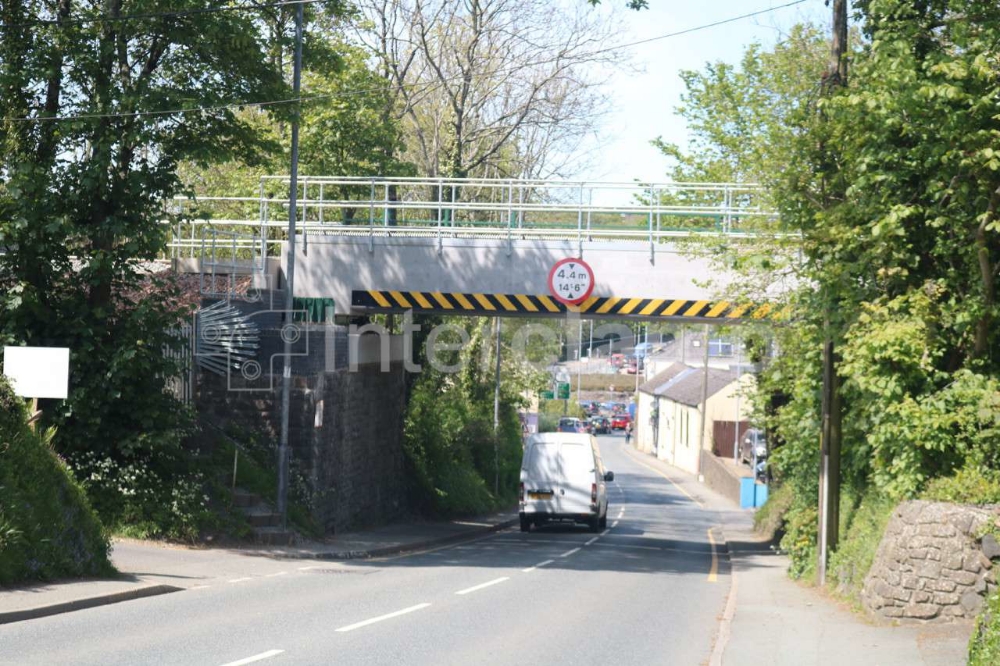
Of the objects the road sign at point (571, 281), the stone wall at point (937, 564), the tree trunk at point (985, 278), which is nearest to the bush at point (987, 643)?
the stone wall at point (937, 564)

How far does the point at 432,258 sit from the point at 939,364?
1104 cm

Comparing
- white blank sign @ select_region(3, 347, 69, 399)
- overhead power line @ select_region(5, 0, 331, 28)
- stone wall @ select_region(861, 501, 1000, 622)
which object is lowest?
stone wall @ select_region(861, 501, 1000, 622)

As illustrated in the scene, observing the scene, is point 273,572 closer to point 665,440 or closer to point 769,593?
point 769,593

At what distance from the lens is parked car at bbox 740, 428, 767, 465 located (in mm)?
48822

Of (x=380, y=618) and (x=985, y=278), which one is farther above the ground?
(x=985, y=278)

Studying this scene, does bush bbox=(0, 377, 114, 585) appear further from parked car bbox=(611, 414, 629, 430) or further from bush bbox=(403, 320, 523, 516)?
parked car bbox=(611, 414, 629, 430)

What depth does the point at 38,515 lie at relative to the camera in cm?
1415

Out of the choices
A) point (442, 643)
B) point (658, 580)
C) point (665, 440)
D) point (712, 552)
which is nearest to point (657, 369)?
point (665, 440)

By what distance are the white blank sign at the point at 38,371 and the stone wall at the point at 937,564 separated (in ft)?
34.3

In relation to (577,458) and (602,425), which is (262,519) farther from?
(602,425)

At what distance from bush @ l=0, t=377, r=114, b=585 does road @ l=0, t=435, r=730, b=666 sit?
1.21 metres

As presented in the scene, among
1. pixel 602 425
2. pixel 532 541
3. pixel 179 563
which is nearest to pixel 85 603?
pixel 179 563

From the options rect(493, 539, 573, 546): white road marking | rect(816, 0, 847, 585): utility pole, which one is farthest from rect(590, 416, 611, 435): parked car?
rect(816, 0, 847, 585): utility pole

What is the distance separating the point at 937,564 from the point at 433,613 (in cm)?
545
